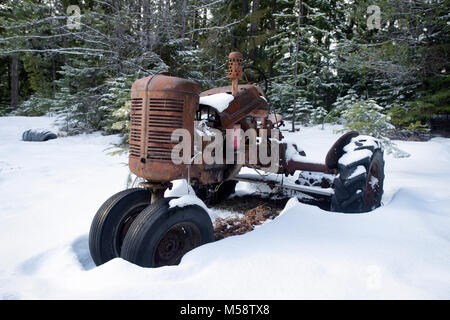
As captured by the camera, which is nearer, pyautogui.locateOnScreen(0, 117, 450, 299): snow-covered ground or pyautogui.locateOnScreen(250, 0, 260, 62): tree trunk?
pyautogui.locateOnScreen(0, 117, 450, 299): snow-covered ground

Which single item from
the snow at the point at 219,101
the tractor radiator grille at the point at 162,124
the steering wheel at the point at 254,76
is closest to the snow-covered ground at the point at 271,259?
the tractor radiator grille at the point at 162,124

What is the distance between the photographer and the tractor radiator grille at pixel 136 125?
240cm

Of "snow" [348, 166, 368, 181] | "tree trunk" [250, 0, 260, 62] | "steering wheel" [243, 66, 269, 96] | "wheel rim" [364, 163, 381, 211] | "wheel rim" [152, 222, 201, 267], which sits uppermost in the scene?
"tree trunk" [250, 0, 260, 62]

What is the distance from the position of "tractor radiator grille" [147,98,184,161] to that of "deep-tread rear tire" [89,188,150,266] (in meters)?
0.51

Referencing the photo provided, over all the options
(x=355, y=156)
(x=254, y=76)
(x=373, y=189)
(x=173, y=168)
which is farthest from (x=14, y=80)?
(x=373, y=189)

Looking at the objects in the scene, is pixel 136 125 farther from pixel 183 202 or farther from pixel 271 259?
pixel 271 259

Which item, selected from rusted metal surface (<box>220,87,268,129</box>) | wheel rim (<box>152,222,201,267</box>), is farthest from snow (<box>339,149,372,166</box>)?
wheel rim (<box>152,222,201,267</box>)

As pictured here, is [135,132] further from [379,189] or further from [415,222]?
[379,189]

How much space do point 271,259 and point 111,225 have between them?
4.62 feet

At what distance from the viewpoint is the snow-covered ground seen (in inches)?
62.7

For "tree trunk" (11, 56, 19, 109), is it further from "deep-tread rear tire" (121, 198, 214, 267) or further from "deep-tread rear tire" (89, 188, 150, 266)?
"deep-tread rear tire" (121, 198, 214, 267)

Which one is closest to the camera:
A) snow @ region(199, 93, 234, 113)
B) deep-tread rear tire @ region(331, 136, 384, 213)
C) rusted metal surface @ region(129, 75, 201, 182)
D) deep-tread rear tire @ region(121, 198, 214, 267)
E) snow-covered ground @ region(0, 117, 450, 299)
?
snow-covered ground @ region(0, 117, 450, 299)

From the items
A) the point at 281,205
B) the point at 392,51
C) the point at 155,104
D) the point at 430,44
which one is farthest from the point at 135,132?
the point at 430,44

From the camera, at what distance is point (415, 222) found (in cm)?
251
